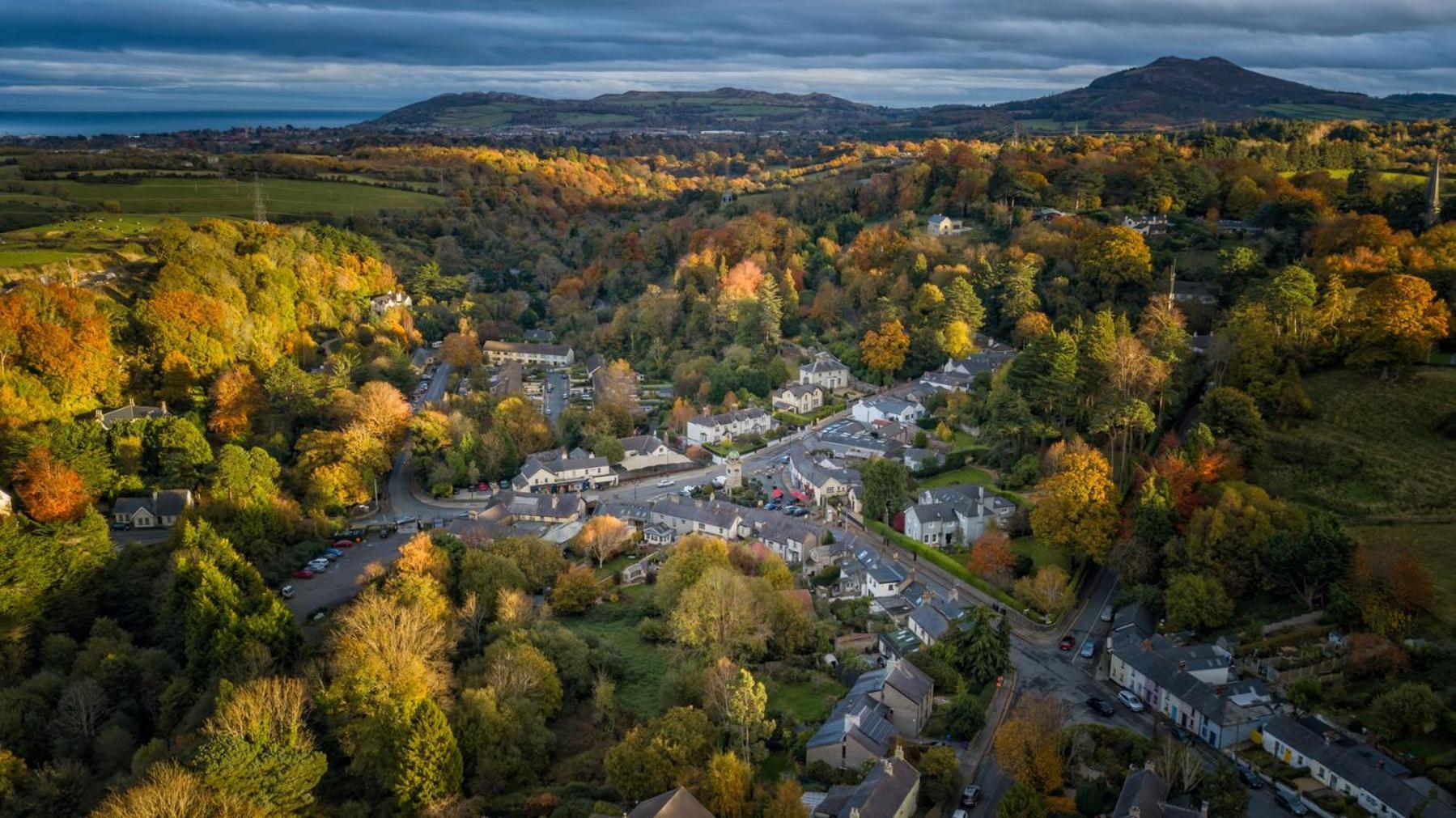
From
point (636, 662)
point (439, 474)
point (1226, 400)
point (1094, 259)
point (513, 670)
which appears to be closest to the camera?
point (513, 670)

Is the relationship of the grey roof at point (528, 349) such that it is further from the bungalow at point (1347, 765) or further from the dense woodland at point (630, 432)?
the bungalow at point (1347, 765)

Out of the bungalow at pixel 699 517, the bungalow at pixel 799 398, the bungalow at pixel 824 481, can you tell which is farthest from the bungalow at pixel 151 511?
the bungalow at pixel 799 398

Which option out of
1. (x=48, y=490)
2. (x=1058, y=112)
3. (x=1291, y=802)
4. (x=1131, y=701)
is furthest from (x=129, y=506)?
(x=1058, y=112)

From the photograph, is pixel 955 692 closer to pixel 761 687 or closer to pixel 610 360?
pixel 761 687

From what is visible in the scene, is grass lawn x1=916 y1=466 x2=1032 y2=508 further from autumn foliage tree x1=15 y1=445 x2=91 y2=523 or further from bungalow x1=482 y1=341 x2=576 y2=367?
bungalow x1=482 y1=341 x2=576 y2=367


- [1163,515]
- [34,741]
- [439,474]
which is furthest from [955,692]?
[439,474]
